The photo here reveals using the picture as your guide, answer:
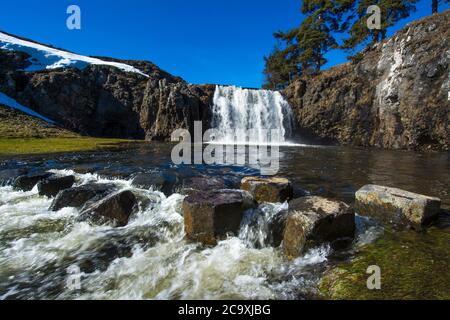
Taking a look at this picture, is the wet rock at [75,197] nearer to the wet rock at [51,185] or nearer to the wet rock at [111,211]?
the wet rock at [111,211]

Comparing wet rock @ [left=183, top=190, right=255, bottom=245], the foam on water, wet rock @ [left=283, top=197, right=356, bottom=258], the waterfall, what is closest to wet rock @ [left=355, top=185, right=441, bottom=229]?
wet rock @ [left=283, top=197, right=356, bottom=258]

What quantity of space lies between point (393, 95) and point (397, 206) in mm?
36077

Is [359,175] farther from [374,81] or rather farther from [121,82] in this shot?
[121,82]

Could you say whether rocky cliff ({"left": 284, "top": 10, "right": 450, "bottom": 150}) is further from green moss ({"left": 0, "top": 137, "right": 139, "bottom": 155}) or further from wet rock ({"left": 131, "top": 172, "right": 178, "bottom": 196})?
green moss ({"left": 0, "top": 137, "right": 139, "bottom": 155})

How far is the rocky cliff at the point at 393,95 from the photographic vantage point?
108 feet

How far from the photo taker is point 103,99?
7000 centimetres

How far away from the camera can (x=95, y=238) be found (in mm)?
8680

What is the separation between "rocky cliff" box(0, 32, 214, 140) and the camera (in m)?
63.3

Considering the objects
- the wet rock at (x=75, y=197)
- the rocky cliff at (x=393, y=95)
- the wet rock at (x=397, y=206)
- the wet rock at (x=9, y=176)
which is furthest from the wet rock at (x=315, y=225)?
the rocky cliff at (x=393, y=95)

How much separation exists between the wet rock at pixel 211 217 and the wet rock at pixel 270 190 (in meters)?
1.65

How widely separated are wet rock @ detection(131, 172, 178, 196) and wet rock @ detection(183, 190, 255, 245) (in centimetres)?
433

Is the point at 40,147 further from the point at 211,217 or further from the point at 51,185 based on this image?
the point at 211,217

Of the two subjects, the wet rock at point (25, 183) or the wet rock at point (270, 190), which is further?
the wet rock at point (25, 183)

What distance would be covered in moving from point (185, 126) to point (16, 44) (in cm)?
9886
